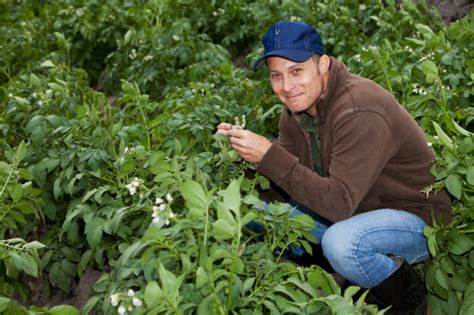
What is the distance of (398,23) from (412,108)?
143 cm

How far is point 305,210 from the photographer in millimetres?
2857

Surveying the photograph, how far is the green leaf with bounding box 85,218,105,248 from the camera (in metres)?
2.27

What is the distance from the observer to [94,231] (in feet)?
7.49

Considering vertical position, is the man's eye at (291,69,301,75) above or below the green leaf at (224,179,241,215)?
below

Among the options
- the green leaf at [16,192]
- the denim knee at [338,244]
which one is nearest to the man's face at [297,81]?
the denim knee at [338,244]

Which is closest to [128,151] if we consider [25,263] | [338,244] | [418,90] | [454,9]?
[25,263]

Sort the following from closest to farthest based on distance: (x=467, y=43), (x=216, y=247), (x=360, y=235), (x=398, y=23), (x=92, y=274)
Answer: (x=216, y=247) < (x=360, y=235) < (x=92, y=274) < (x=467, y=43) < (x=398, y=23)

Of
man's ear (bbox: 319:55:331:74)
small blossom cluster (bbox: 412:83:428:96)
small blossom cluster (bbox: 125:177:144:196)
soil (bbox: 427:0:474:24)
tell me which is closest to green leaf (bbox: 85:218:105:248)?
small blossom cluster (bbox: 125:177:144:196)

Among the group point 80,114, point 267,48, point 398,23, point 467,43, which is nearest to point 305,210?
point 267,48

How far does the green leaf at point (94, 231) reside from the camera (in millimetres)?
2266

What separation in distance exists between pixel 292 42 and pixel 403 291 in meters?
0.91

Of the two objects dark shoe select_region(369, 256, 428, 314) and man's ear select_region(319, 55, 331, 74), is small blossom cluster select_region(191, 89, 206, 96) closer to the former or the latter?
man's ear select_region(319, 55, 331, 74)

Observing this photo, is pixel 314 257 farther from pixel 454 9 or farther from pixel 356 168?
pixel 454 9

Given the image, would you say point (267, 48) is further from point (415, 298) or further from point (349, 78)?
point (415, 298)
